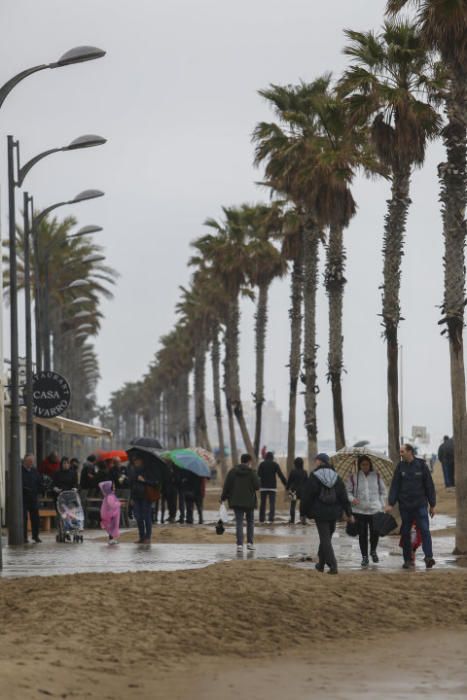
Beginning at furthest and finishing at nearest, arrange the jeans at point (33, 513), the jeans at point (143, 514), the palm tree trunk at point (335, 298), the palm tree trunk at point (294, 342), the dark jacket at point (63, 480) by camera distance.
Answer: the palm tree trunk at point (294, 342), the palm tree trunk at point (335, 298), the dark jacket at point (63, 480), the jeans at point (33, 513), the jeans at point (143, 514)

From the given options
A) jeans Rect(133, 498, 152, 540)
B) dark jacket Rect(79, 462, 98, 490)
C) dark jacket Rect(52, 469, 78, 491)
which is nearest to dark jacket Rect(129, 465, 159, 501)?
jeans Rect(133, 498, 152, 540)

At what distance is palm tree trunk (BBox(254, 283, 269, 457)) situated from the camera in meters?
66.6

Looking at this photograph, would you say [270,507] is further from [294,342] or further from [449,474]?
[294,342]

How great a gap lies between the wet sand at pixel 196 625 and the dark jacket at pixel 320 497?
1.15 meters

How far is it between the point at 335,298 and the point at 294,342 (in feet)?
43.6

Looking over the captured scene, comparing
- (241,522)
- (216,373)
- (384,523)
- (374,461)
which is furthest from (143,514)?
(216,373)

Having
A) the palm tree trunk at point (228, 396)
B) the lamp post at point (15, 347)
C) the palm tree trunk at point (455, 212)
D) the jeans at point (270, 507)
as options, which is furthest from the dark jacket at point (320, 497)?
the palm tree trunk at point (228, 396)

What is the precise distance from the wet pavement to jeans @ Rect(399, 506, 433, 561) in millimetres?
249

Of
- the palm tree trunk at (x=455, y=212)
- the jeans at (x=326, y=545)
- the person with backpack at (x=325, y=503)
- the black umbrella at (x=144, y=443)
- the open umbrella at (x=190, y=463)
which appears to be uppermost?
the palm tree trunk at (x=455, y=212)

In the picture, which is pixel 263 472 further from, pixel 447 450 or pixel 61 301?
pixel 61 301

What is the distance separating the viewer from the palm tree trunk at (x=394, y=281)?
3155 cm

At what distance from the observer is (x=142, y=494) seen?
25.8m

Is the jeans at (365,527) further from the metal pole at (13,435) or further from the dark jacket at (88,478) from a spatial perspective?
the dark jacket at (88,478)

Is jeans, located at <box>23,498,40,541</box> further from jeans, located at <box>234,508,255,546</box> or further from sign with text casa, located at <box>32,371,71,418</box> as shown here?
jeans, located at <box>234,508,255,546</box>
